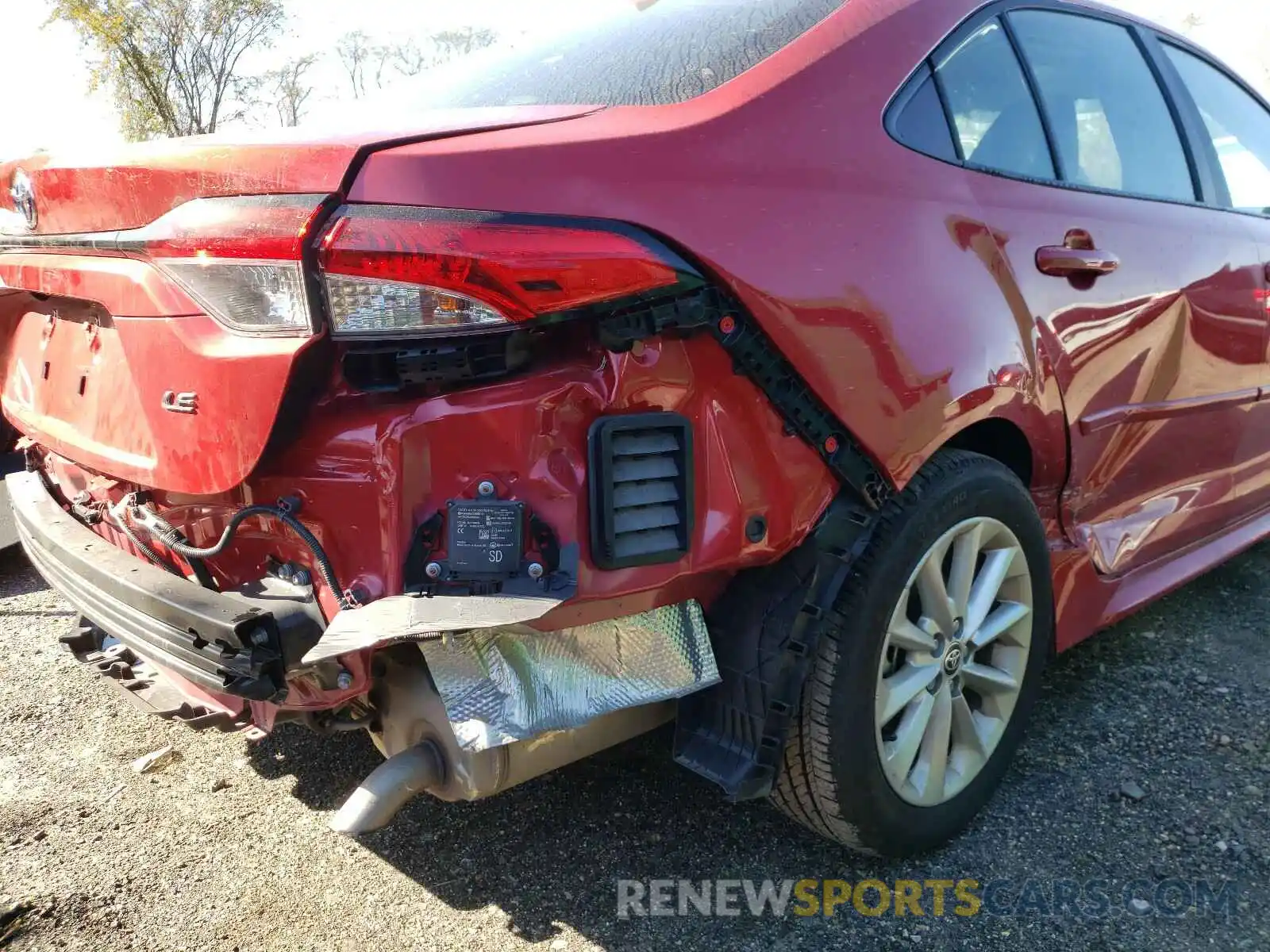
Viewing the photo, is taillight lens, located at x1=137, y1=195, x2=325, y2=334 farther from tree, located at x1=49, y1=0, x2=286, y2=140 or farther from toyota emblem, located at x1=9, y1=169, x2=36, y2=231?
tree, located at x1=49, y1=0, x2=286, y2=140

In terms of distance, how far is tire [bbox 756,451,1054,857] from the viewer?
180cm

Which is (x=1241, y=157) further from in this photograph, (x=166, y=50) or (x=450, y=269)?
(x=166, y=50)

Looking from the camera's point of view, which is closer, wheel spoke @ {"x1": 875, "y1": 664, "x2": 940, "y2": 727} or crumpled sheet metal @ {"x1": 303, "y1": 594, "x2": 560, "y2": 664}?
crumpled sheet metal @ {"x1": 303, "y1": 594, "x2": 560, "y2": 664}

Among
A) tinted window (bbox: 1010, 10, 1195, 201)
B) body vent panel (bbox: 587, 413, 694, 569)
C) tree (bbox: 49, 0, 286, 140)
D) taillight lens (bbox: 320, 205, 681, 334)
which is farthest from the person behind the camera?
tree (bbox: 49, 0, 286, 140)

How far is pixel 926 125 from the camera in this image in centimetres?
191

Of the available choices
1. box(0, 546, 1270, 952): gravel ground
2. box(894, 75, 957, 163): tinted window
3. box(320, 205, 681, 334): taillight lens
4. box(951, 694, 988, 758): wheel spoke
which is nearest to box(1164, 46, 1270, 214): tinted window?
box(894, 75, 957, 163): tinted window

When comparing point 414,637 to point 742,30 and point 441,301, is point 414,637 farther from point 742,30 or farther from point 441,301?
point 742,30

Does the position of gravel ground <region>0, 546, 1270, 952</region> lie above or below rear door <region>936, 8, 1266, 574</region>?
below

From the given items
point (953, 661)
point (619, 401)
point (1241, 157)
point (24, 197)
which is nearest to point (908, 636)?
point (953, 661)

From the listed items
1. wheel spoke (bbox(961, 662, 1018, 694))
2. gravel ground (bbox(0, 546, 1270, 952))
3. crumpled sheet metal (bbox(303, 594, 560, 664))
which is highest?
crumpled sheet metal (bbox(303, 594, 560, 664))

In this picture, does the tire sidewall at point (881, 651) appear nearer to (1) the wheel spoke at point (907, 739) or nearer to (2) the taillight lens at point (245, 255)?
(1) the wheel spoke at point (907, 739)

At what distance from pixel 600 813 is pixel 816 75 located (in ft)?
5.56

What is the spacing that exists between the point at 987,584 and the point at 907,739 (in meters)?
0.40

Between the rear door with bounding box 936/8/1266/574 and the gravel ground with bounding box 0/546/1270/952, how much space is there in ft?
1.87
